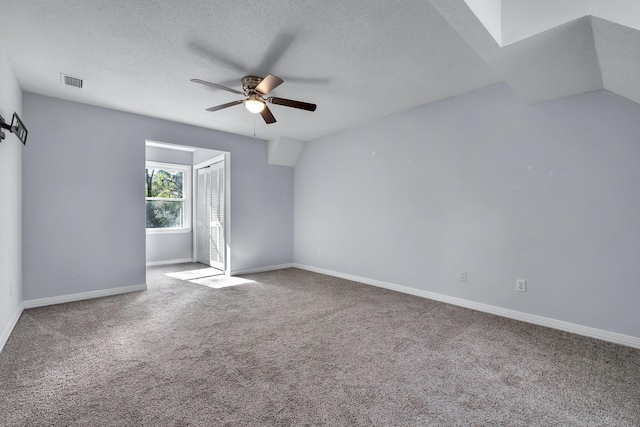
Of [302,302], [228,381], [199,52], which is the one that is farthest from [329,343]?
[199,52]

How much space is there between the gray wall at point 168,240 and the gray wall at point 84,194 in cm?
210

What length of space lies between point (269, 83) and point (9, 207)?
107 inches

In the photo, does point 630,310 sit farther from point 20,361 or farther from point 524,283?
point 20,361

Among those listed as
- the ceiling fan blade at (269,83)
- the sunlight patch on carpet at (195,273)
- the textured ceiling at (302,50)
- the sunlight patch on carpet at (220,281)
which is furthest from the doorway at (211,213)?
the ceiling fan blade at (269,83)

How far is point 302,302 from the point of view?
12.5ft

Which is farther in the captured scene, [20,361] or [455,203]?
[455,203]

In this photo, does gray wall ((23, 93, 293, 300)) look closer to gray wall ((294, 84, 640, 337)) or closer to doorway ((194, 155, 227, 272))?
doorway ((194, 155, 227, 272))

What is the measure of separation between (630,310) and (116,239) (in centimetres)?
569

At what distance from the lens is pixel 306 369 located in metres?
2.20

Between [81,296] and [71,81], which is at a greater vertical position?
[71,81]

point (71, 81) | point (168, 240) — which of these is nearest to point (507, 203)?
point (71, 81)

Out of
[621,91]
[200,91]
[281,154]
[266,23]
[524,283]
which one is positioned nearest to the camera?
[266,23]

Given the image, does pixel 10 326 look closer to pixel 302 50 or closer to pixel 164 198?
pixel 302 50

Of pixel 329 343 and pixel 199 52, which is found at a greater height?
pixel 199 52
